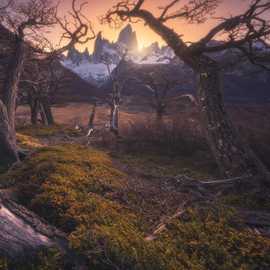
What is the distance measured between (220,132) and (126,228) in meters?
3.89

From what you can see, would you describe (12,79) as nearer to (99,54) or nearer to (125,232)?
(125,232)

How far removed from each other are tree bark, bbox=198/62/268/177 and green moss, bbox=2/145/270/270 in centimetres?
202

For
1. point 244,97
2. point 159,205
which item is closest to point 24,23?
point 159,205

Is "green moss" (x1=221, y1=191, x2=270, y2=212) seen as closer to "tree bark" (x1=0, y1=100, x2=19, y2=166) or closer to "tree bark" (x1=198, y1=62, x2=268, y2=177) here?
"tree bark" (x1=198, y1=62, x2=268, y2=177)

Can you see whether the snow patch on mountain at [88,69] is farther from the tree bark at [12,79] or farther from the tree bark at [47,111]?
the tree bark at [12,79]

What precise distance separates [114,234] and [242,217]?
7.50 ft

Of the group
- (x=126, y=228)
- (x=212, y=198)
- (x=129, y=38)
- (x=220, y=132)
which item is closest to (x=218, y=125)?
(x=220, y=132)

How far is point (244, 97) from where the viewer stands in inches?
2788

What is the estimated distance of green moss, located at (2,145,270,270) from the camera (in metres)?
2.96

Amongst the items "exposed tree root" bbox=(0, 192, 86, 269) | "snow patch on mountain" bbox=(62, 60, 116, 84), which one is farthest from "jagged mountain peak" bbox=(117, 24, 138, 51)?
"exposed tree root" bbox=(0, 192, 86, 269)

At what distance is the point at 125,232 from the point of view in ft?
11.3

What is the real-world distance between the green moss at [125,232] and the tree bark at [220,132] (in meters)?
2.02

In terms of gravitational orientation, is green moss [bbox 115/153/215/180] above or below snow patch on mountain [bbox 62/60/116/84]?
below

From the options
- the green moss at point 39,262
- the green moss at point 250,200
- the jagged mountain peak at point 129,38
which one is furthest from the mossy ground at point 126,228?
the jagged mountain peak at point 129,38
